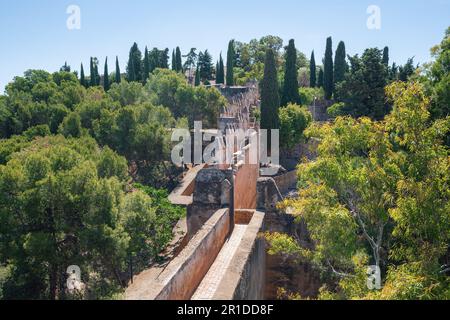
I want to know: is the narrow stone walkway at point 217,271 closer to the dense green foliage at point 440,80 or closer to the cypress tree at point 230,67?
the dense green foliage at point 440,80

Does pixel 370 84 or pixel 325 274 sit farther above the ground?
pixel 370 84

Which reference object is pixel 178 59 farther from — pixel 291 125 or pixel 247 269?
pixel 247 269

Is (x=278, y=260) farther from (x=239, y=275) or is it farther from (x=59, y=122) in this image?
(x=59, y=122)

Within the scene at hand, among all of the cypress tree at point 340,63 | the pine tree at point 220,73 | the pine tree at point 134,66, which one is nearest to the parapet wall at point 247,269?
the cypress tree at point 340,63

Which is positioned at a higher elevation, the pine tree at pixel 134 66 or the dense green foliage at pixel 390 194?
the pine tree at pixel 134 66

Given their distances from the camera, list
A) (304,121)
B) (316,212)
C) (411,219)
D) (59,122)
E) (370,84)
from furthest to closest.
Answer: (59,122) < (304,121) < (370,84) < (316,212) < (411,219)
